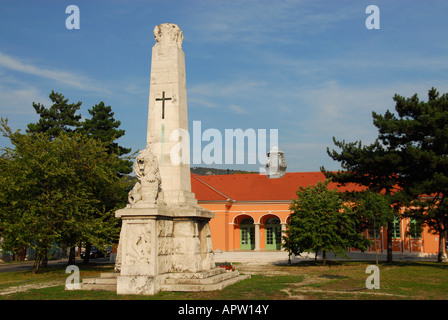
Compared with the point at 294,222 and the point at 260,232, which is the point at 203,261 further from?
the point at 260,232

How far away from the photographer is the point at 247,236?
42.3 meters

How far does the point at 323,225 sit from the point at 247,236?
1887 centimetres

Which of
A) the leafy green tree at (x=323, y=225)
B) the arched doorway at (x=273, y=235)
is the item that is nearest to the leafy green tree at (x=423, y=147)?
the leafy green tree at (x=323, y=225)

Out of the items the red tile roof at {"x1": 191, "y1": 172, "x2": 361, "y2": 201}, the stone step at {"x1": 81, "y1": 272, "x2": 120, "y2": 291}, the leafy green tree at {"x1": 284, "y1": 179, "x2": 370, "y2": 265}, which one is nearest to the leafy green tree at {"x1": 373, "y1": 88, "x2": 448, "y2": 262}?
the leafy green tree at {"x1": 284, "y1": 179, "x2": 370, "y2": 265}

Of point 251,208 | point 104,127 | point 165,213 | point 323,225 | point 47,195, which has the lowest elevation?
point 323,225

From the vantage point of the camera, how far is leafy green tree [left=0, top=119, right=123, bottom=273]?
20172 millimetres

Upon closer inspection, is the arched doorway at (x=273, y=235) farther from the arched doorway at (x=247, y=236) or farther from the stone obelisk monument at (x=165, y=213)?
the stone obelisk monument at (x=165, y=213)

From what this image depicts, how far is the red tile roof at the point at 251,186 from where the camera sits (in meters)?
41.0

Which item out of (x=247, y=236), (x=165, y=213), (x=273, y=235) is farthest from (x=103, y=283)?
(x=247, y=236)

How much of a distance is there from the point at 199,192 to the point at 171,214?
29164 millimetres

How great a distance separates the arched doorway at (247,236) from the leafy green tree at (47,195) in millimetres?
21129

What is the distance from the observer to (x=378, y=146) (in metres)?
24.1

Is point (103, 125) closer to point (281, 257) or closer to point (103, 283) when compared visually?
point (281, 257)

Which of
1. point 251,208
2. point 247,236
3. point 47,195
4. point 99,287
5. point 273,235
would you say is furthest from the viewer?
point 247,236
